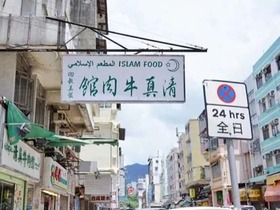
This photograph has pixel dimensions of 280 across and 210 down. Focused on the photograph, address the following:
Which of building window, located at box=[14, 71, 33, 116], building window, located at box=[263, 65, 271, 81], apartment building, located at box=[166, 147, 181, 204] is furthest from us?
apartment building, located at box=[166, 147, 181, 204]

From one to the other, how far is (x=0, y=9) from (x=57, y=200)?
26.6ft

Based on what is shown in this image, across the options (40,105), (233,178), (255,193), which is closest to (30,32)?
(40,105)

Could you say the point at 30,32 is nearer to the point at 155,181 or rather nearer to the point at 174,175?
the point at 174,175

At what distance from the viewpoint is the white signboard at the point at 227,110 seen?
3.93 meters

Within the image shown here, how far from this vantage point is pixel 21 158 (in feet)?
28.9

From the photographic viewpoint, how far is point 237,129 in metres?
3.99

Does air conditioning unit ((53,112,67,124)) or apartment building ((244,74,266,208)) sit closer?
air conditioning unit ((53,112,67,124))

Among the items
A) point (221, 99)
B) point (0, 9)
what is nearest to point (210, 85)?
point (221, 99)

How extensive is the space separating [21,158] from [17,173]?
0.35 meters

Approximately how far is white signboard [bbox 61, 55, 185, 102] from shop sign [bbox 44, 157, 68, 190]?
5.62m

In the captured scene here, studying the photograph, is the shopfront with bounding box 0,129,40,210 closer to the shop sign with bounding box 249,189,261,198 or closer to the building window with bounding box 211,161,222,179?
the shop sign with bounding box 249,189,261,198

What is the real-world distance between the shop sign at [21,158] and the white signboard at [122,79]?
1868 millimetres

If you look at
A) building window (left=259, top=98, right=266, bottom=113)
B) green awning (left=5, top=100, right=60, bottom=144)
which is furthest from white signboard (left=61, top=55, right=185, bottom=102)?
building window (left=259, top=98, right=266, bottom=113)

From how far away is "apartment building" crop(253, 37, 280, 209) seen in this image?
30484 mm
